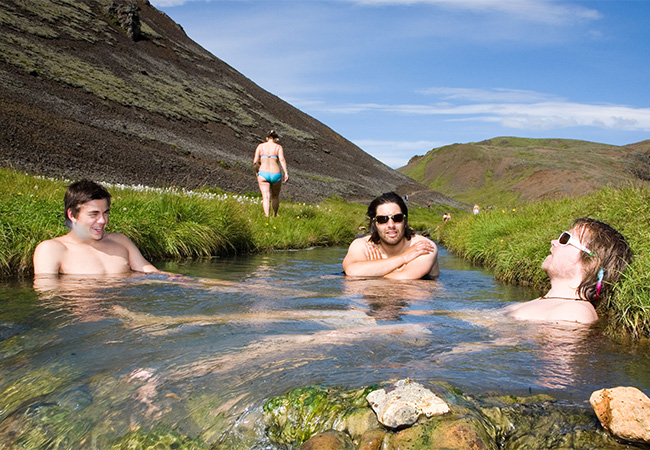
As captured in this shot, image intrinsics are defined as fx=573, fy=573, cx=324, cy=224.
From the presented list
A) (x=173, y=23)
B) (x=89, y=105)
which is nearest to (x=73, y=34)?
(x=89, y=105)

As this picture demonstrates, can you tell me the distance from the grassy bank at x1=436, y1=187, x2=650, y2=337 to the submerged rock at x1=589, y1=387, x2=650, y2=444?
1968 mm

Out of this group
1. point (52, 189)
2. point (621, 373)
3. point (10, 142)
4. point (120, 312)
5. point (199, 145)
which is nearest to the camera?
point (621, 373)

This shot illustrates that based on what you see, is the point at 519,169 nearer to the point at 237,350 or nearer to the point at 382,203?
the point at 382,203

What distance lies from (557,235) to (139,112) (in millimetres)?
40305

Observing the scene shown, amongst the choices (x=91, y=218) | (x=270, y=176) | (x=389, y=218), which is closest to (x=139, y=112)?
(x=270, y=176)

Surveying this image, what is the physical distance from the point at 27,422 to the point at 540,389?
271cm

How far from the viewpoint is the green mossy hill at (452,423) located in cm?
247

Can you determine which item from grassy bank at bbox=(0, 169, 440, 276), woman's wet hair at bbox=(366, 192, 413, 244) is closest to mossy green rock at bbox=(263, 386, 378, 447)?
woman's wet hair at bbox=(366, 192, 413, 244)

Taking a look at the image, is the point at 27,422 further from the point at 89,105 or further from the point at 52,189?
the point at 89,105

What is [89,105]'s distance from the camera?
38.1m

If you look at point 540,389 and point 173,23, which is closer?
point 540,389

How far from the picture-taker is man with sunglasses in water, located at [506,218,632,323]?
4.73 meters

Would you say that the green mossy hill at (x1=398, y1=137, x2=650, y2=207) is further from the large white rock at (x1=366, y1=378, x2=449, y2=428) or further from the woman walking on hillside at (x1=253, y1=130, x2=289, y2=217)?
the large white rock at (x1=366, y1=378, x2=449, y2=428)

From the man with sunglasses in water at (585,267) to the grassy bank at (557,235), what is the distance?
0.13 meters
